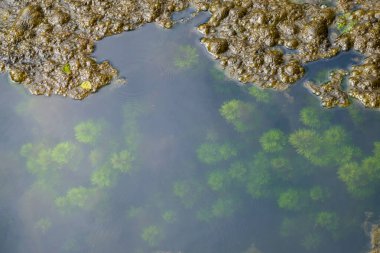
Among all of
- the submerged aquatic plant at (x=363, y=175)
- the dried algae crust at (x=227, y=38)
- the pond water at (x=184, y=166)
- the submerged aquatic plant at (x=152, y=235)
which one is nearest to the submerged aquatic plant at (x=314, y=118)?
the pond water at (x=184, y=166)

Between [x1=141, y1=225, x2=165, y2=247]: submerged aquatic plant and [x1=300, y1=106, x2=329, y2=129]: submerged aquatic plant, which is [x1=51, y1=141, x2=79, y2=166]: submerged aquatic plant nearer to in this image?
[x1=141, y1=225, x2=165, y2=247]: submerged aquatic plant

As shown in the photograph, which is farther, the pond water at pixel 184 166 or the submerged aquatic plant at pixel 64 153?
the submerged aquatic plant at pixel 64 153

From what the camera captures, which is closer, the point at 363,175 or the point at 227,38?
the point at 363,175

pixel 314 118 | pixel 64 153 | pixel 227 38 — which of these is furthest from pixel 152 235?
pixel 227 38

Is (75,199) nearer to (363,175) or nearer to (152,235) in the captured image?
(152,235)

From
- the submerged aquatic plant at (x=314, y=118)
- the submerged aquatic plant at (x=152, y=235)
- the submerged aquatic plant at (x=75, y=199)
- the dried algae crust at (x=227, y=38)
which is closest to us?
the submerged aquatic plant at (x=152, y=235)

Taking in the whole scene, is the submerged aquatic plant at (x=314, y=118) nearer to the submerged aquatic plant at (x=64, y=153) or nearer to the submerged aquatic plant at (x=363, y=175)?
the submerged aquatic plant at (x=363, y=175)
